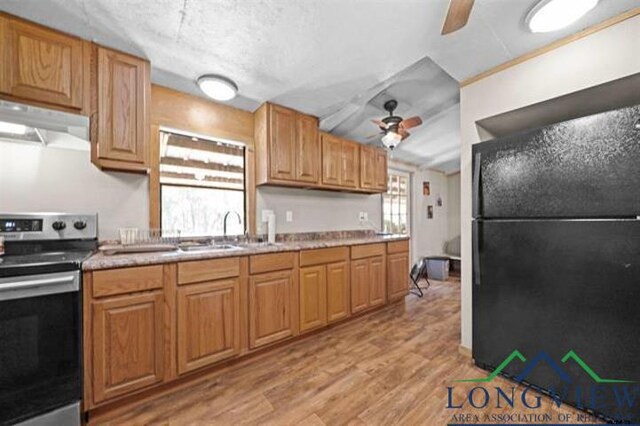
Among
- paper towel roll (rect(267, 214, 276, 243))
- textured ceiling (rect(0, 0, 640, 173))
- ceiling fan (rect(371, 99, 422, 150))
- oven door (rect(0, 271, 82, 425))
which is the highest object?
textured ceiling (rect(0, 0, 640, 173))

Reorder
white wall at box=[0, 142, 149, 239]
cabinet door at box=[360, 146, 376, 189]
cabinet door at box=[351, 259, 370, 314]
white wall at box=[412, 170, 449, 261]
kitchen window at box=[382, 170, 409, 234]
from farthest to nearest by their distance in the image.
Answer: white wall at box=[412, 170, 449, 261]
kitchen window at box=[382, 170, 409, 234]
cabinet door at box=[360, 146, 376, 189]
cabinet door at box=[351, 259, 370, 314]
white wall at box=[0, 142, 149, 239]

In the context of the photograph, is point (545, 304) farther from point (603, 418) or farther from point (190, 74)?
point (190, 74)

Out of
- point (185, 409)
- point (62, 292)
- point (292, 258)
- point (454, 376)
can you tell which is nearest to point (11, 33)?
point (62, 292)

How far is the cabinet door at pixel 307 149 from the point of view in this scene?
2.80 meters

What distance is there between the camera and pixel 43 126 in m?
1.66

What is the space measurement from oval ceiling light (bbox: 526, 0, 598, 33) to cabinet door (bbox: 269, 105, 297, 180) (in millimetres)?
1978

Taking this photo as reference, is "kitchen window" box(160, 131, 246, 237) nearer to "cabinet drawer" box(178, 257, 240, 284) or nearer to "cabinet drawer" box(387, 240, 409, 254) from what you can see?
"cabinet drawer" box(178, 257, 240, 284)

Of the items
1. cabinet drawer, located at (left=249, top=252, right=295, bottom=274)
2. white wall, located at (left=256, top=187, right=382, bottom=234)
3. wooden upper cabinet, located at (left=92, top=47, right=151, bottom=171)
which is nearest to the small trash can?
white wall, located at (left=256, top=187, right=382, bottom=234)

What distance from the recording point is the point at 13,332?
123 centimetres

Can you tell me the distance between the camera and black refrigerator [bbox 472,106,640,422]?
135 cm

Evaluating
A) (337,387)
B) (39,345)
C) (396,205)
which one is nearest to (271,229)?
(337,387)

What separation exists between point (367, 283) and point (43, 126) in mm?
3008

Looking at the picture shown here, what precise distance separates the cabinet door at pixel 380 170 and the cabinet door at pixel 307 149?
3.60 ft

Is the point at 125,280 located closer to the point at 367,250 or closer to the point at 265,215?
the point at 265,215
